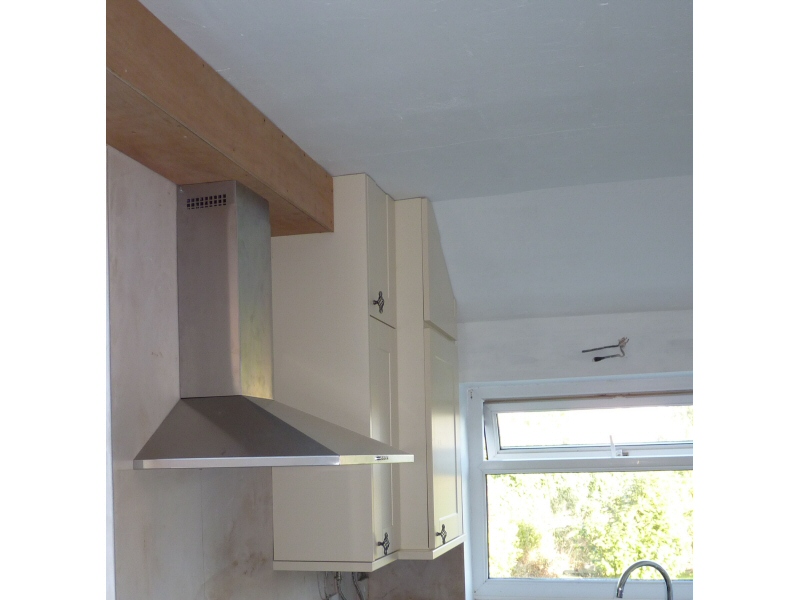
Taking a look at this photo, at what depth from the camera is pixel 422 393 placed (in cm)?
281

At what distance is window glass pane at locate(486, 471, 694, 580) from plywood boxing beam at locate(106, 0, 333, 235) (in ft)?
6.66

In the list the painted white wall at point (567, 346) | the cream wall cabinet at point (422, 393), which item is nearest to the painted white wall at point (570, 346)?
the painted white wall at point (567, 346)

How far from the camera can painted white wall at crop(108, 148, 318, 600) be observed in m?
1.71

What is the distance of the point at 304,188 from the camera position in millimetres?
2354

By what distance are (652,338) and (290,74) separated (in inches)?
87.2

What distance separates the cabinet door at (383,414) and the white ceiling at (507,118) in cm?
59

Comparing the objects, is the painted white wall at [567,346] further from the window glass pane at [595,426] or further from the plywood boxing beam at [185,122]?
the plywood boxing beam at [185,122]

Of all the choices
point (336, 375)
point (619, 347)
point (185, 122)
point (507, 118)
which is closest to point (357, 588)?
point (336, 375)

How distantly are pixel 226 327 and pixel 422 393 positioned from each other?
3.34 feet

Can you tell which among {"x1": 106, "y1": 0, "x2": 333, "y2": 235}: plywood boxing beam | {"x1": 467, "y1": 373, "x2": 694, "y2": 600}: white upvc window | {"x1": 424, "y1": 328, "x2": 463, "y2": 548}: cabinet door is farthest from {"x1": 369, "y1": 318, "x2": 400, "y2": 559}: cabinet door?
{"x1": 467, "y1": 373, "x2": 694, "y2": 600}: white upvc window

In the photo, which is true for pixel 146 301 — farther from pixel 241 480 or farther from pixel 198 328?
pixel 241 480

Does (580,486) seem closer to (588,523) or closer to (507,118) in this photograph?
(588,523)

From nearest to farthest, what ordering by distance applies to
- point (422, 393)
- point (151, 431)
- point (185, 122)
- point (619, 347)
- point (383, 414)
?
point (185, 122) < point (151, 431) < point (383, 414) < point (422, 393) < point (619, 347)
